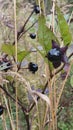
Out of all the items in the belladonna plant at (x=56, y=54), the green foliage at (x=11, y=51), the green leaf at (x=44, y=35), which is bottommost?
the green foliage at (x=11, y=51)

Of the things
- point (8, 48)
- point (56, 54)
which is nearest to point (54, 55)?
point (56, 54)

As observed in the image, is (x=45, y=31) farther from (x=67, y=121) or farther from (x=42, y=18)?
(x=67, y=121)

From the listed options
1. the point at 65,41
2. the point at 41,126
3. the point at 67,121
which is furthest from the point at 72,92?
the point at 65,41

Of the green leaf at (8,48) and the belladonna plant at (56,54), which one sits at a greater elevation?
the belladonna plant at (56,54)

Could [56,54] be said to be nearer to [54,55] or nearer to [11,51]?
[54,55]

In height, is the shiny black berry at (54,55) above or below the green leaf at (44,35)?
below
